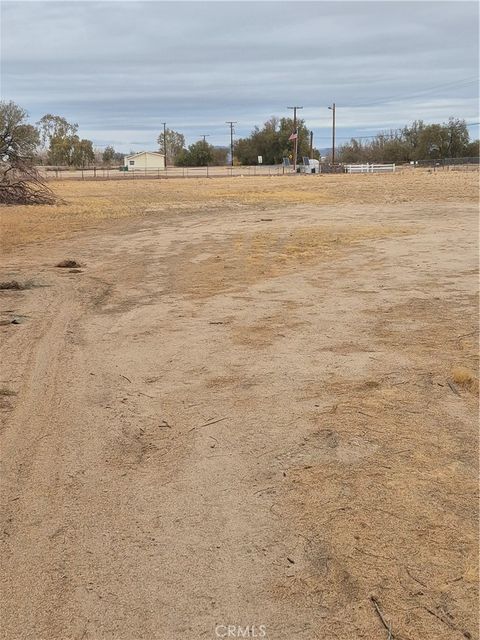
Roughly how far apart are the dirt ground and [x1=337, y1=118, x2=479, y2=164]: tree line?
95436 mm

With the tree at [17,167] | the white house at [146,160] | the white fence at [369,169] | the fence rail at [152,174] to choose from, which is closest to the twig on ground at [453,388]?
the tree at [17,167]

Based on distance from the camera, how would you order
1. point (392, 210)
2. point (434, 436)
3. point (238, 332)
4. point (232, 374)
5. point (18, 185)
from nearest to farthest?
point (434, 436)
point (232, 374)
point (238, 332)
point (18, 185)
point (392, 210)

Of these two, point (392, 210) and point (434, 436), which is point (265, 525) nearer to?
point (434, 436)

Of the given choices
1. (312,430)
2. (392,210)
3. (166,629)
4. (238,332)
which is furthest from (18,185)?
(166,629)

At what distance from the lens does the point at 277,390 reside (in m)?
5.83

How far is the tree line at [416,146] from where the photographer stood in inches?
3863

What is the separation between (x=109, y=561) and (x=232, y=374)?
298 centimetres

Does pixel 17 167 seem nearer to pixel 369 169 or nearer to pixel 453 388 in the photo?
pixel 453 388

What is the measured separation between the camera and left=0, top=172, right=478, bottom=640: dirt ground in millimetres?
3166

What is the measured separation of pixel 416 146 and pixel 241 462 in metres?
107

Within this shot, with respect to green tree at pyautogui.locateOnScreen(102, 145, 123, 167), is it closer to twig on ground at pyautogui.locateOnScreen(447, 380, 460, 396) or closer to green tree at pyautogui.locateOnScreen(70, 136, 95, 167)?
green tree at pyautogui.locateOnScreen(70, 136, 95, 167)

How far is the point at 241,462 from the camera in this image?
4535mm

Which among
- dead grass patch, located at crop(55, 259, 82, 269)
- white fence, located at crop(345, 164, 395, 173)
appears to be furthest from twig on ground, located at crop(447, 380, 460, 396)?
white fence, located at crop(345, 164, 395, 173)

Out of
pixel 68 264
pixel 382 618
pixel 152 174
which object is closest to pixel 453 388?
pixel 382 618
